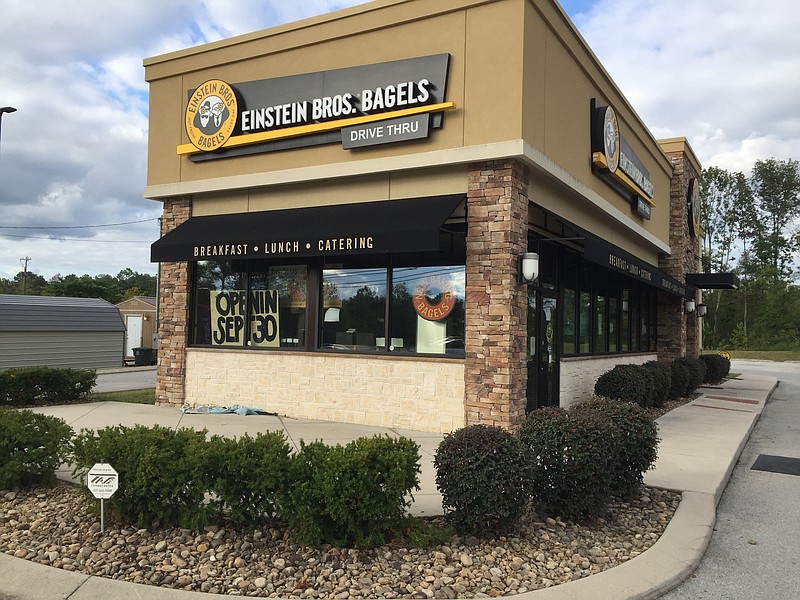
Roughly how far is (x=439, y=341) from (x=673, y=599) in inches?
221

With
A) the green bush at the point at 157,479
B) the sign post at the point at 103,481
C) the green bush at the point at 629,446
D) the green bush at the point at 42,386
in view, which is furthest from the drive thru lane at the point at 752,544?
the green bush at the point at 42,386

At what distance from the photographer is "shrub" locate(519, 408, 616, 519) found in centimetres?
518

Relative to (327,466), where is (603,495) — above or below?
below

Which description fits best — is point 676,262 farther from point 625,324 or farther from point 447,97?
point 447,97

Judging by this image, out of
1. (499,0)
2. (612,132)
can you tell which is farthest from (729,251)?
(499,0)

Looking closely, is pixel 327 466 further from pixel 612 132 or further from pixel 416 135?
pixel 612 132

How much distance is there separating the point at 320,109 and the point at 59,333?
70.6 ft

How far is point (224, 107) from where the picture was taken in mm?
11305

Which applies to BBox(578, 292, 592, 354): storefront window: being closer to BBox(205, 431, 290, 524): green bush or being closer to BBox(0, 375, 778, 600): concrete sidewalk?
BBox(0, 375, 778, 600): concrete sidewalk

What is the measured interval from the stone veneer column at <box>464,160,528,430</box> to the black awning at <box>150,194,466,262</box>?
49 cm

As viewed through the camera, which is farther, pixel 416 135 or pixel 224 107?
pixel 224 107

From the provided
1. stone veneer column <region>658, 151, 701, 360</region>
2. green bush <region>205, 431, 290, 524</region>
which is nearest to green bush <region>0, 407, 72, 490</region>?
green bush <region>205, 431, 290, 524</region>

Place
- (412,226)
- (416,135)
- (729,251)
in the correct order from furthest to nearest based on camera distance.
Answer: (729,251), (416,135), (412,226)

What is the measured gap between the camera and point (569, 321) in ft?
41.1
